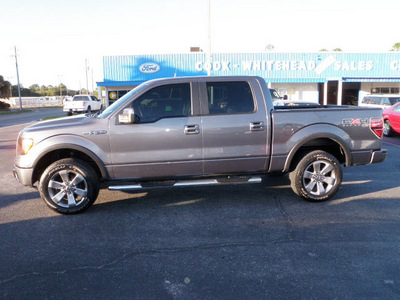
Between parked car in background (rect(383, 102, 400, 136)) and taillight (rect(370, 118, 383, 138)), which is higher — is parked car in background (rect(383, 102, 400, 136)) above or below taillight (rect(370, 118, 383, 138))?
below

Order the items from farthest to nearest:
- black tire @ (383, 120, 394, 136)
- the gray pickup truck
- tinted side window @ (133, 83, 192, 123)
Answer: black tire @ (383, 120, 394, 136) → tinted side window @ (133, 83, 192, 123) → the gray pickup truck

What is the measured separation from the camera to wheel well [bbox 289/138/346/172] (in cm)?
538

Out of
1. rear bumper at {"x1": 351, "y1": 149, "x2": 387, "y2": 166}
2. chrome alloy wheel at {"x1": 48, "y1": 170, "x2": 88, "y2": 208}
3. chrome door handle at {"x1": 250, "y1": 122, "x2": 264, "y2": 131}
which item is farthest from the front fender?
rear bumper at {"x1": 351, "y1": 149, "x2": 387, "y2": 166}

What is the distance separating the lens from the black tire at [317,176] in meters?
5.21

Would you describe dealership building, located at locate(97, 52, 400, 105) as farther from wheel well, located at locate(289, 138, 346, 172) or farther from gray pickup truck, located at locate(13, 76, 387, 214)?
gray pickup truck, located at locate(13, 76, 387, 214)

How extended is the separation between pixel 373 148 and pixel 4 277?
525 cm

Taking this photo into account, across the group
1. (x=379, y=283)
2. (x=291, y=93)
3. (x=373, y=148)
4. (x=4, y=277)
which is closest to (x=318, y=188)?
(x=373, y=148)

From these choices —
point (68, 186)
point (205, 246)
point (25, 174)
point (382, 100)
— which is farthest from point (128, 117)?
point (382, 100)

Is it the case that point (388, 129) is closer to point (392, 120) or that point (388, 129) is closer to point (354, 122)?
point (392, 120)

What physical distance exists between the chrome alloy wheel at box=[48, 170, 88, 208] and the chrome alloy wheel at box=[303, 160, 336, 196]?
3.37 metres

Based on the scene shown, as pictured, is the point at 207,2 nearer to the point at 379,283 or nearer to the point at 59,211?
the point at 59,211

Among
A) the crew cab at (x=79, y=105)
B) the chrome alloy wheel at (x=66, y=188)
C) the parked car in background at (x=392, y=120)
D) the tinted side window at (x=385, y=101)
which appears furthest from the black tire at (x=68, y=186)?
the crew cab at (x=79, y=105)

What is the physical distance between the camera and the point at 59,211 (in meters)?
4.84

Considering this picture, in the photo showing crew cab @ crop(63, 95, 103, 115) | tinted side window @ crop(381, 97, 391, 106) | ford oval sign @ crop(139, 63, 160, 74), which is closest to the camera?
tinted side window @ crop(381, 97, 391, 106)
